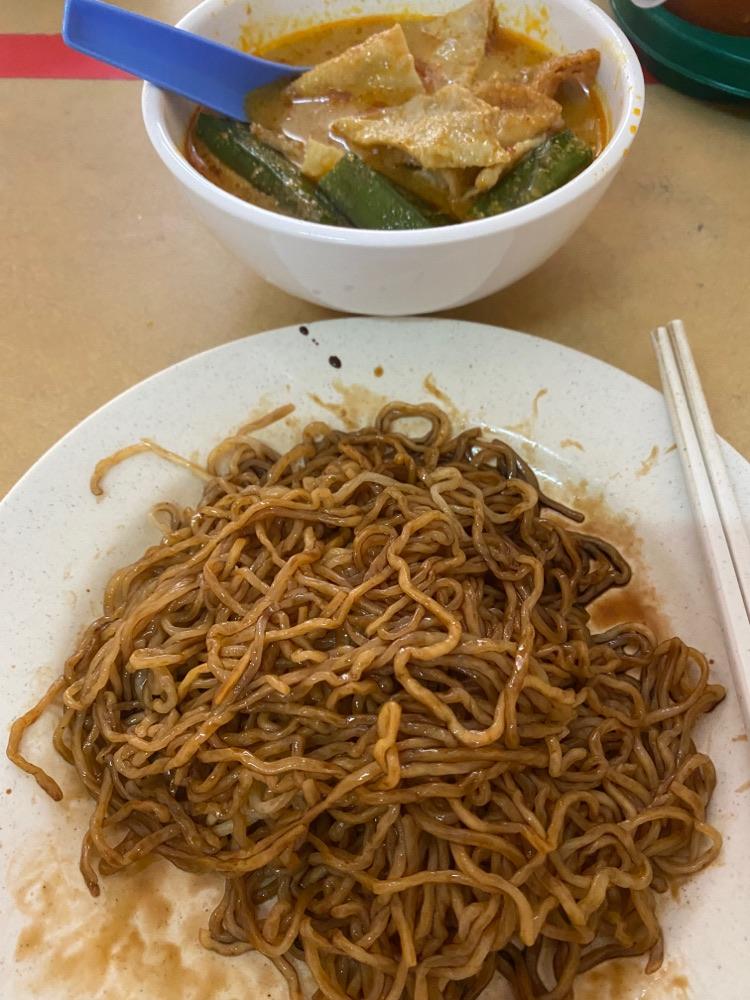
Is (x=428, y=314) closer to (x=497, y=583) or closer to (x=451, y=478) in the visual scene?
(x=451, y=478)

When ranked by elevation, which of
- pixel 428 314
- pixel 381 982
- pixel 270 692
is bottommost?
pixel 381 982

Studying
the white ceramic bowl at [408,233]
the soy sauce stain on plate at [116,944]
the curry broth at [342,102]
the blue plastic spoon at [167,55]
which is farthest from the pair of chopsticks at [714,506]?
the blue plastic spoon at [167,55]

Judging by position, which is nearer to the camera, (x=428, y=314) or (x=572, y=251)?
(x=428, y=314)

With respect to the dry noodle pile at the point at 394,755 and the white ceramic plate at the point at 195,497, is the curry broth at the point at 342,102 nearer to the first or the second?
the white ceramic plate at the point at 195,497

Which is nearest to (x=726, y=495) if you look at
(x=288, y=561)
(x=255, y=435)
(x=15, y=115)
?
(x=288, y=561)

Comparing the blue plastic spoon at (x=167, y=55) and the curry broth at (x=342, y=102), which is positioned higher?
the blue plastic spoon at (x=167, y=55)

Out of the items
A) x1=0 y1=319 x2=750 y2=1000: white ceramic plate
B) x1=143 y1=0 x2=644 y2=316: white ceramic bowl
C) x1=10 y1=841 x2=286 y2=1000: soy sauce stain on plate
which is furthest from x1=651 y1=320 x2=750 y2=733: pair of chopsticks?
x1=10 y1=841 x2=286 y2=1000: soy sauce stain on plate
